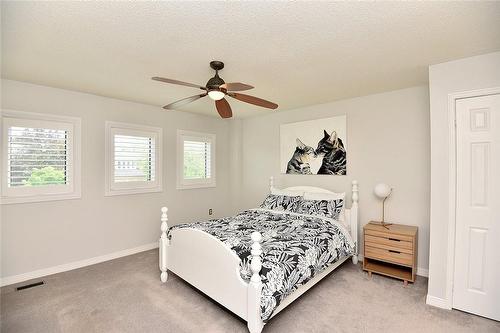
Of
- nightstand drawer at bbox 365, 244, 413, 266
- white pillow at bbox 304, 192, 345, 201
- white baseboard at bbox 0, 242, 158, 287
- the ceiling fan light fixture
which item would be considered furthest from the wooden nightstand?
white baseboard at bbox 0, 242, 158, 287

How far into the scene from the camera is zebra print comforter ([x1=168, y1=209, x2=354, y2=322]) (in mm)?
2186

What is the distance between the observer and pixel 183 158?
490 centimetres

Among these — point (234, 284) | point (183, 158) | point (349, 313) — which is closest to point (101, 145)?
point (183, 158)

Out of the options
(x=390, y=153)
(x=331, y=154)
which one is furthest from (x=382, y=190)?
(x=331, y=154)

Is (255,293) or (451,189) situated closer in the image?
(255,293)

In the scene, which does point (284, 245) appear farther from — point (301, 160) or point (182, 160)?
point (182, 160)

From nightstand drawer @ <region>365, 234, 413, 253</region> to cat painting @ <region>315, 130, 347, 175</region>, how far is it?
116cm

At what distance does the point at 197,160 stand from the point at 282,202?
2.03m

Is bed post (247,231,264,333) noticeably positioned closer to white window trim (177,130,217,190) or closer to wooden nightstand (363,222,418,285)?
wooden nightstand (363,222,418,285)

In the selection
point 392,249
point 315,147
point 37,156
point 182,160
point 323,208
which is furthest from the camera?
point 182,160

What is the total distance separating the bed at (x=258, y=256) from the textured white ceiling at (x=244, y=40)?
5.51ft

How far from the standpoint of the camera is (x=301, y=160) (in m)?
4.59

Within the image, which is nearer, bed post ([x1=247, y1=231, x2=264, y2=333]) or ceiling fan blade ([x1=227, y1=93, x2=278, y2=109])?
bed post ([x1=247, y1=231, x2=264, y2=333])

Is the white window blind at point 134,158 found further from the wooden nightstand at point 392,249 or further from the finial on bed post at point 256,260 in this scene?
the wooden nightstand at point 392,249
